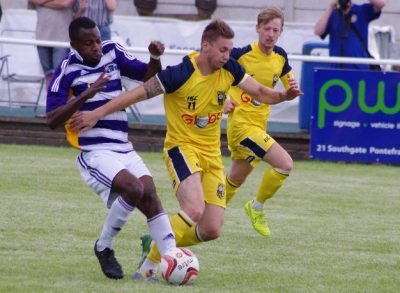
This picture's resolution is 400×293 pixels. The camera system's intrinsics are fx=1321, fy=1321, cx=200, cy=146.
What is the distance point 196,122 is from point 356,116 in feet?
24.6

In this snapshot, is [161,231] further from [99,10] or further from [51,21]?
[51,21]

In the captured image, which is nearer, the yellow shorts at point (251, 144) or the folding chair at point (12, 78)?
the yellow shorts at point (251, 144)

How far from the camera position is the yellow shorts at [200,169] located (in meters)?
8.75

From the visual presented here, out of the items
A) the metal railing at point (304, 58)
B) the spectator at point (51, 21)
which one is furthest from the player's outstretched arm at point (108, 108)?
the spectator at point (51, 21)

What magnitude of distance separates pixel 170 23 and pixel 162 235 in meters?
11.2

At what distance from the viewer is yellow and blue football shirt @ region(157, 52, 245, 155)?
28.5ft

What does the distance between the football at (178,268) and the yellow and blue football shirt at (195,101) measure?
3.06ft

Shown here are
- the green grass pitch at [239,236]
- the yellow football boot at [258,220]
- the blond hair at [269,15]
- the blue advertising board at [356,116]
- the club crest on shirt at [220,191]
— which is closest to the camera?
the green grass pitch at [239,236]

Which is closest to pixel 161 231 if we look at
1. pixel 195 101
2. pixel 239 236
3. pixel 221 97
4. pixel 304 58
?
pixel 195 101

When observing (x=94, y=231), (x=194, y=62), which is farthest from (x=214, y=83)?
(x=94, y=231)

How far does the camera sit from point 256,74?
1130 centimetres

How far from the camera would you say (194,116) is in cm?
880

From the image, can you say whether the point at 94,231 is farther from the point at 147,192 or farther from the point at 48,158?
the point at 48,158

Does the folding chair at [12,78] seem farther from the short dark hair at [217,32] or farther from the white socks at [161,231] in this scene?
the white socks at [161,231]
